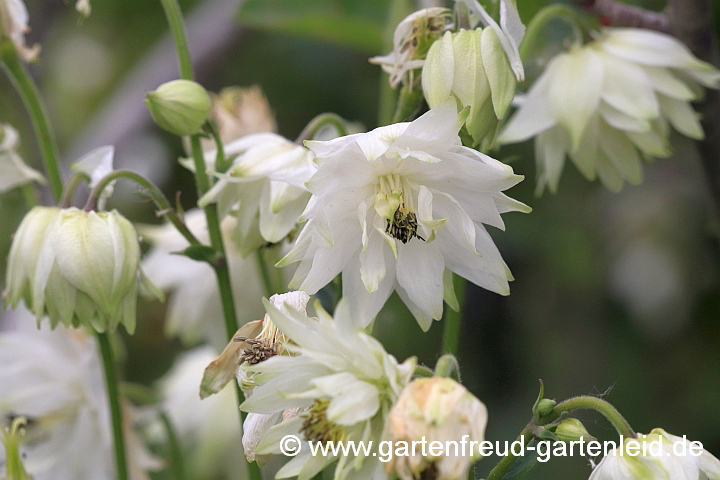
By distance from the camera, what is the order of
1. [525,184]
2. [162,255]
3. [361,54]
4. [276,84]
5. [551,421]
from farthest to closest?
[276,84], [361,54], [525,184], [162,255], [551,421]

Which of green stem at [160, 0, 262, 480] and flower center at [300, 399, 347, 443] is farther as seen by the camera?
green stem at [160, 0, 262, 480]

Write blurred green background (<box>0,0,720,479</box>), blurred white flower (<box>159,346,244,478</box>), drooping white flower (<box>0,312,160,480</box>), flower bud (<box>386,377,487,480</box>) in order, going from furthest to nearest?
blurred green background (<box>0,0,720,479</box>), blurred white flower (<box>159,346,244,478</box>), drooping white flower (<box>0,312,160,480</box>), flower bud (<box>386,377,487,480</box>)

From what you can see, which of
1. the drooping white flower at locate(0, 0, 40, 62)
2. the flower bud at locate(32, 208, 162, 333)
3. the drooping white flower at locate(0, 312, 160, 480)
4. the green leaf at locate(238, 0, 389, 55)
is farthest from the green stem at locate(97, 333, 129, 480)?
the green leaf at locate(238, 0, 389, 55)

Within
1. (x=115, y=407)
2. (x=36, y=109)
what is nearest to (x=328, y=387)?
(x=115, y=407)

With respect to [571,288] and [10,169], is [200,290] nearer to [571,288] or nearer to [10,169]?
[10,169]

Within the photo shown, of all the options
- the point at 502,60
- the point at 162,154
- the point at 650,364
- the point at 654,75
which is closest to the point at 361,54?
the point at 162,154

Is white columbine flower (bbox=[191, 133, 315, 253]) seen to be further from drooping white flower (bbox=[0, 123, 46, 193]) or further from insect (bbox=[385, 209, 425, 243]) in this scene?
drooping white flower (bbox=[0, 123, 46, 193])

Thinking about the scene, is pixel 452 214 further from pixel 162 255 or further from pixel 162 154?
pixel 162 154

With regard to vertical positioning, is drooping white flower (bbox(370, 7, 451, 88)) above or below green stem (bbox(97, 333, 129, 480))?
above

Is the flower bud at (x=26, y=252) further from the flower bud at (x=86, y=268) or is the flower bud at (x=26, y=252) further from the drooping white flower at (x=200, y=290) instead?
the drooping white flower at (x=200, y=290)
